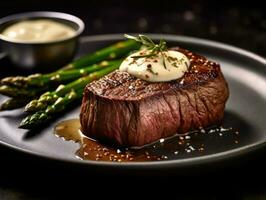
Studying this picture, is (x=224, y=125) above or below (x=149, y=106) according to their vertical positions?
below

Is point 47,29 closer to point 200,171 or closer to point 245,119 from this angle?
point 245,119

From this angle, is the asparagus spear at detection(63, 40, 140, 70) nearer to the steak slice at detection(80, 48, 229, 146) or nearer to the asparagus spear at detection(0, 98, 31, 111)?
the asparagus spear at detection(0, 98, 31, 111)

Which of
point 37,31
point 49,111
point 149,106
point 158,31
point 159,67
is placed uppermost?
point 159,67

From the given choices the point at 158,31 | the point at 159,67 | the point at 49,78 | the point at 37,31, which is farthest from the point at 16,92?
the point at 158,31

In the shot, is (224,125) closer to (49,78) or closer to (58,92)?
(58,92)

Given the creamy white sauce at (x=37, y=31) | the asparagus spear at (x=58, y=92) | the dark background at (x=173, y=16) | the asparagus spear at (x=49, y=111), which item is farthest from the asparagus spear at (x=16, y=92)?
the dark background at (x=173, y=16)

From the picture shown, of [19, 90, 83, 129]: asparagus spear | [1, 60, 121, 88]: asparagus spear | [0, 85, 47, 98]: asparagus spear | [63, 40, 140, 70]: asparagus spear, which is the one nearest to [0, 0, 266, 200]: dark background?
[19, 90, 83, 129]: asparagus spear
